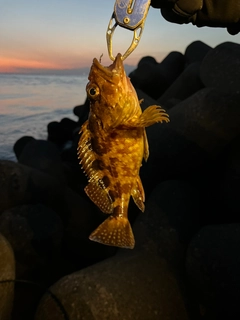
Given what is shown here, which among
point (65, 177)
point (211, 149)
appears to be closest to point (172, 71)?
point (65, 177)

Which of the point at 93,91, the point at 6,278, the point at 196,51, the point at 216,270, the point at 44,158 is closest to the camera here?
the point at 93,91

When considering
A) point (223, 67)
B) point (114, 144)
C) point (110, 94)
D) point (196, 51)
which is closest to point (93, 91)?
point (110, 94)

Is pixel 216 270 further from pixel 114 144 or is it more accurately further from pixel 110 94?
pixel 110 94

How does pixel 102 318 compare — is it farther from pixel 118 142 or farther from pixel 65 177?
pixel 65 177

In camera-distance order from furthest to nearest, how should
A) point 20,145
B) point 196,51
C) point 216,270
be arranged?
point 196,51 < point 20,145 < point 216,270

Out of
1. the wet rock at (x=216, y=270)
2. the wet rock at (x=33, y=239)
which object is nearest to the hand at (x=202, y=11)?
the wet rock at (x=216, y=270)

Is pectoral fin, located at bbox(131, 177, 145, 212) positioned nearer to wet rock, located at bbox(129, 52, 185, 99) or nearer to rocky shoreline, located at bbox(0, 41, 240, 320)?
rocky shoreline, located at bbox(0, 41, 240, 320)

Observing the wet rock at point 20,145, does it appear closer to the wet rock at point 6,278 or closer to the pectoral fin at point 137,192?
the wet rock at point 6,278
